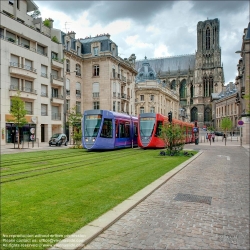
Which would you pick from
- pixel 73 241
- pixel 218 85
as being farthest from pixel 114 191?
pixel 218 85

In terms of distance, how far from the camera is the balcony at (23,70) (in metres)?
30.9

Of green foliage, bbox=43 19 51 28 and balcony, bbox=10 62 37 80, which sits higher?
green foliage, bbox=43 19 51 28

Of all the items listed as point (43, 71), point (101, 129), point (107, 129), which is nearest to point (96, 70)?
point (43, 71)

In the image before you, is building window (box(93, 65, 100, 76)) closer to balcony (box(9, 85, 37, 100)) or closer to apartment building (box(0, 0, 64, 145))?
apartment building (box(0, 0, 64, 145))

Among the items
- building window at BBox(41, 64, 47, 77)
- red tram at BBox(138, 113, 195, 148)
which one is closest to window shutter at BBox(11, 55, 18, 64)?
building window at BBox(41, 64, 47, 77)

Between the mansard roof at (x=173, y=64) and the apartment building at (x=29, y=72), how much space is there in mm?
82019

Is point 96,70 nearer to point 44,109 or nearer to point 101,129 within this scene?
point 44,109

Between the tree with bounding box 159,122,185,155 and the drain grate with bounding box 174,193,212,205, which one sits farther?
the tree with bounding box 159,122,185,155

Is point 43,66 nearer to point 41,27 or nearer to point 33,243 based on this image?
point 41,27

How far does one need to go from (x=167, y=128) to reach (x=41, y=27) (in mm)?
26991

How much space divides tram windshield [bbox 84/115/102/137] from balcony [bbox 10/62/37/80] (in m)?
14.4

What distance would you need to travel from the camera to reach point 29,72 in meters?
33.0

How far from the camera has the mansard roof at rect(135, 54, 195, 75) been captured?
118 metres

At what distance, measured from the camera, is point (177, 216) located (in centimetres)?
593
